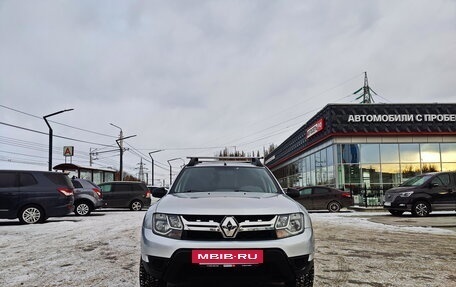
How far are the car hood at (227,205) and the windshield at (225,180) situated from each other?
2.13 feet

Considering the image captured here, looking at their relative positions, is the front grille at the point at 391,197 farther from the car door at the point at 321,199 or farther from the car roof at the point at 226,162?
the car roof at the point at 226,162

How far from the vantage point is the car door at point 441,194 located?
15.4 metres

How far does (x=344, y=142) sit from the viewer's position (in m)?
28.3

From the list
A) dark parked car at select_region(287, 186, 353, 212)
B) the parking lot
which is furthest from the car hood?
dark parked car at select_region(287, 186, 353, 212)

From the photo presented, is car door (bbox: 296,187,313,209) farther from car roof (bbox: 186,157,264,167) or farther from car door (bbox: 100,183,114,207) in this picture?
car roof (bbox: 186,157,264,167)

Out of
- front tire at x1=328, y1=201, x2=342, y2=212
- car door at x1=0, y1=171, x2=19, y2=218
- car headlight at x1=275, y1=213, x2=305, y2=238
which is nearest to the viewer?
car headlight at x1=275, y1=213, x2=305, y2=238

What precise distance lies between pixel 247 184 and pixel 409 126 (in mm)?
25576

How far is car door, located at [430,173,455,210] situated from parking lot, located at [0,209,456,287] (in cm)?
558

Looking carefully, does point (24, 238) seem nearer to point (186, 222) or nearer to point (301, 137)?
point (186, 222)

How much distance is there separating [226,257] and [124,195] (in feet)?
62.9

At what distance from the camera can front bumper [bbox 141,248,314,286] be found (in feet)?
12.3

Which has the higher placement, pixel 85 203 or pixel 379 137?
pixel 379 137

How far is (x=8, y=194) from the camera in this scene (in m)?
12.4

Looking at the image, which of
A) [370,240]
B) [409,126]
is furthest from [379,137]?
[370,240]
